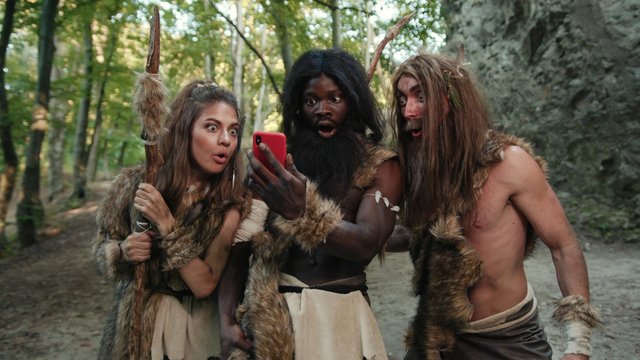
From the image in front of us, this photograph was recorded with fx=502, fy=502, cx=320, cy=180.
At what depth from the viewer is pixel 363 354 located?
2.23 m

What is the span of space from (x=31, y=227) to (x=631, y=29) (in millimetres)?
12291

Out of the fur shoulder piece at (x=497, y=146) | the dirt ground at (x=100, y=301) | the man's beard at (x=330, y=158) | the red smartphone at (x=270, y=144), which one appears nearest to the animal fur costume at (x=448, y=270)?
the fur shoulder piece at (x=497, y=146)

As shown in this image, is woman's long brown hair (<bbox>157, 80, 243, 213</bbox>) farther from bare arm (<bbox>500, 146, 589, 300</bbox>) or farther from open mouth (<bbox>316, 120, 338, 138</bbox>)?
bare arm (<bbox>500, 146, 589, 300</bbox>)

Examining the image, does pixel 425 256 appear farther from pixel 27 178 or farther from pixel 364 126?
pixel 27 178

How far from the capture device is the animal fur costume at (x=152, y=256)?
2336 mm

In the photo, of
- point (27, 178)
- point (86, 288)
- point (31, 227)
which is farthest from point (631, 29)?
point (31, 227)

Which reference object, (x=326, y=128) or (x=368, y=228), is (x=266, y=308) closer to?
(x=368, y=228)

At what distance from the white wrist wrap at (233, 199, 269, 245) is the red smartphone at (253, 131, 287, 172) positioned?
0.61m

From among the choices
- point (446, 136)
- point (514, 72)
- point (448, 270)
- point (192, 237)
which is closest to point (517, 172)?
point (446, 136)

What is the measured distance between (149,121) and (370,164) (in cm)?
103

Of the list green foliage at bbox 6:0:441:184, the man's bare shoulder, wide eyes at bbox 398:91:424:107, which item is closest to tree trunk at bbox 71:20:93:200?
green foliage at bbox 6:0:441:184

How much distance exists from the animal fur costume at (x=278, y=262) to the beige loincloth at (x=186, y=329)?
295 millimetres

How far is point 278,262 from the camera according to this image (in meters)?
2.32

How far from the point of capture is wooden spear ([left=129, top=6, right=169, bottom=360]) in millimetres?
2279
